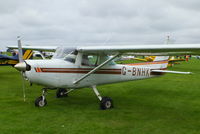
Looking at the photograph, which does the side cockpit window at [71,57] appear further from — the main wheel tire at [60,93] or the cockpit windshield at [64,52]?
the main wheel tire at [60,93]

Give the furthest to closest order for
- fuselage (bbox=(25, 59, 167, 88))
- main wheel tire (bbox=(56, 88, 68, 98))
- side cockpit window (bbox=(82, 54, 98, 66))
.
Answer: main wheel tire (bbox=(56, 88, 68, 98)) < side cockpit window (bbox=(82, 54, 98, 66)) < fuselage (bbox=(25, 59, 167, 88))

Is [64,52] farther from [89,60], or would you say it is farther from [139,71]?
[139,71]

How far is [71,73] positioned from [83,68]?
450 millimetres

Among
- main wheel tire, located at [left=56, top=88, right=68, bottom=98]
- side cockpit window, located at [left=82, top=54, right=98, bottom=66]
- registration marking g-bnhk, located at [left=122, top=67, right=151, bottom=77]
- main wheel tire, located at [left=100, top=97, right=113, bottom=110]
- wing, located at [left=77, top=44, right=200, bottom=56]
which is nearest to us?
wing, located at [left=77, top=44, right=200, bottom=56]

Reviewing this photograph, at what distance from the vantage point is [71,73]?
6855 millimetres

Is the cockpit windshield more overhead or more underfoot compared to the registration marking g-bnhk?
more overhead

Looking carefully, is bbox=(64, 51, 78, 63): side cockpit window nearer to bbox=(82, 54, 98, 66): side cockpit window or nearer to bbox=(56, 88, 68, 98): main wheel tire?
bbox=(82, 54, 98, 66): side cockpit window

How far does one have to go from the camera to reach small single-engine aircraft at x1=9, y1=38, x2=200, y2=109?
6.20 m

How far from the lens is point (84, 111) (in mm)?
6660

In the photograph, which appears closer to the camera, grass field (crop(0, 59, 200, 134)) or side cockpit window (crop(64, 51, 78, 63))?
grass field (crop(0, 59, 200, 134))

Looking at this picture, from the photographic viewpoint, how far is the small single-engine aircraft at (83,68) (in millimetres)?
6195

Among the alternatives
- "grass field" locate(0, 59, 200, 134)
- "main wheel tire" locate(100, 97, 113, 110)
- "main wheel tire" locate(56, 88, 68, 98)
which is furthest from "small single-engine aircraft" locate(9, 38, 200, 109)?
"main wheel tire" locate(56, 88, 68, 98)

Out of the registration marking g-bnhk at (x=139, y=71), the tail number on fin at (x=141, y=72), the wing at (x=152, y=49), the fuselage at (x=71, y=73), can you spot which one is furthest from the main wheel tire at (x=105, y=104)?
the tail number on fin at (x=141, y=72)

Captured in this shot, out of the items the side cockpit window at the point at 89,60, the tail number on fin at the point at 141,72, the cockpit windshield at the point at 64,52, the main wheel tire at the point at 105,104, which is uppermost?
the cockpit windshield at the point at 64,52
